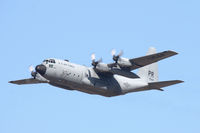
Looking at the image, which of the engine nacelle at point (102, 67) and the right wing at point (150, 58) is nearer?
the right wing at point (150, 58)

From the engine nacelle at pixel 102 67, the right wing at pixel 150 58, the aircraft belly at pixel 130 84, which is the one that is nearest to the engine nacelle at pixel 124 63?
the right wing at pixel 150 58

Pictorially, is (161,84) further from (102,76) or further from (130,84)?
(102,76)

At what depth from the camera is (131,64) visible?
4291 cm

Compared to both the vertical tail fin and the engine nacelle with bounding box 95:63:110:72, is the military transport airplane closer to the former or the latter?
the engine nacelle with bounding box 95:63:110:72

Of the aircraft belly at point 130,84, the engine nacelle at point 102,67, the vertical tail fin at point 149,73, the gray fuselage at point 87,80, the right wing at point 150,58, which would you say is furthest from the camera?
the vertical tail fin at point 149,73

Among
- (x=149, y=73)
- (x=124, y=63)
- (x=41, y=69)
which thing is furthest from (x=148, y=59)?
(x=41, y=69)

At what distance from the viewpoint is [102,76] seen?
145ft

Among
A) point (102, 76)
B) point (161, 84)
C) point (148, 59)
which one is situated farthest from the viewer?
point (102, 76)

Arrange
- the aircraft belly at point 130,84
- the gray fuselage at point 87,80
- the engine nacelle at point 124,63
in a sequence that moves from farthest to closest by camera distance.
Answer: the aircraft belly at point 130,84
the engine nacelle at point 124,63
the gray fuselage at point 87,80

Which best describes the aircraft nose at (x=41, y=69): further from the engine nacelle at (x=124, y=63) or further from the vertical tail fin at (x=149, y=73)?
the vertical tail fin at (x=149, y=73)

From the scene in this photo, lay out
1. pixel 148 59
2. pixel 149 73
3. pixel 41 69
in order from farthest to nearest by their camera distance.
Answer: pixel 149 73
pixel 148 59
pixel 41 69

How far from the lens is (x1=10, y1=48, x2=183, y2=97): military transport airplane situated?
41750 mm

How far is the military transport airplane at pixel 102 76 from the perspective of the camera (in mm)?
41750

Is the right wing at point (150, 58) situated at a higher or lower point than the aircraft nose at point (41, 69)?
higher
